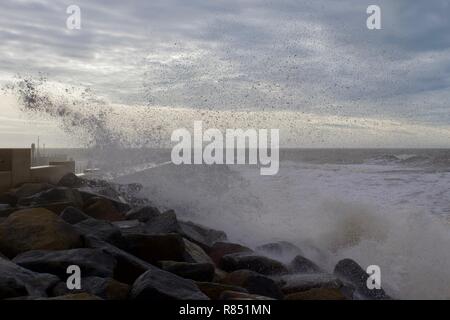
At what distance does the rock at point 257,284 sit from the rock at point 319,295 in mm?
122

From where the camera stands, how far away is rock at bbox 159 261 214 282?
4.15 m

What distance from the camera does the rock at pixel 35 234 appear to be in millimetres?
4152

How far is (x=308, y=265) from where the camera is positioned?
5.71 m

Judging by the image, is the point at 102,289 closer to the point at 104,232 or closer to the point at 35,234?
the point at 35,234

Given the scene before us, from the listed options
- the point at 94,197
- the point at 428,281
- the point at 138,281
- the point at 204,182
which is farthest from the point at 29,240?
the point at 204,182

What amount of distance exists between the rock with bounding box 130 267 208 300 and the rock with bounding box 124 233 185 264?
1056 mm

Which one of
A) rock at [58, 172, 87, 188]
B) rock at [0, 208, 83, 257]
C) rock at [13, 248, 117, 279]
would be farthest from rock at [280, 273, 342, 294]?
rock at [58, 172, 87, 188]

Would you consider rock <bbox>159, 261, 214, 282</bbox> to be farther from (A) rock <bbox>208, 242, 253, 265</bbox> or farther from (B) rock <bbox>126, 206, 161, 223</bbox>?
(B) rock <bbox>126, 206, 161, 223</bbox>

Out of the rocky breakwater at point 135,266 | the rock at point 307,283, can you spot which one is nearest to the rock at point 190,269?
the rocky breakwater at point 135,266

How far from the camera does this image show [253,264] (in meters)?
5.11

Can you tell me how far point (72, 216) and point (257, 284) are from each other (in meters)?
2.38

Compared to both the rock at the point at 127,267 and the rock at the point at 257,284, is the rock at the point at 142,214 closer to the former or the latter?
the rock at the point at 127,267

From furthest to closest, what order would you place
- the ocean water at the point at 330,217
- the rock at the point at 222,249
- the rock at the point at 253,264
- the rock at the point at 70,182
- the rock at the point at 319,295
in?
the rock at the point at 70,182 → the ocean water at the point at 330,217 → the rock at the point at 222,249 → the rock at the point at 253,264 → the rock at the point at 319,295
